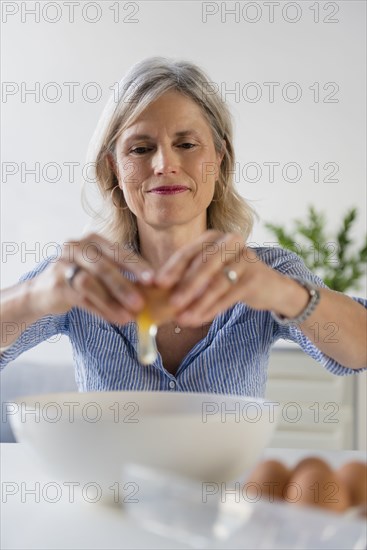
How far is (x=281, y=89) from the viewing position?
13.3 ft

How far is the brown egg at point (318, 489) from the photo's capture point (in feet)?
2.59

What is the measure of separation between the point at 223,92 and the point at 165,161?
2725mm

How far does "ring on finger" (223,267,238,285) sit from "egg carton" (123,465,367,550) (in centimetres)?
36

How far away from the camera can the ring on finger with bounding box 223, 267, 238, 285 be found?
1.01 metres

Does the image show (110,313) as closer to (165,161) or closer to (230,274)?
(230,274)

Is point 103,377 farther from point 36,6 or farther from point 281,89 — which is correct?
point 36,6

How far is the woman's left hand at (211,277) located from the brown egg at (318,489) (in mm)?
245

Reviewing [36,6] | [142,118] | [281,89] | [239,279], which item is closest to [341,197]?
[281,89]

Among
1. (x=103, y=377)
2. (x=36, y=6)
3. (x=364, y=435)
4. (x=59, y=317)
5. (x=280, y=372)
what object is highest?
(x=36, y=6)

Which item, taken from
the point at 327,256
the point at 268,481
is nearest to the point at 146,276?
→ the point at 268,481

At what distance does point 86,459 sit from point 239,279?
1.21 ft

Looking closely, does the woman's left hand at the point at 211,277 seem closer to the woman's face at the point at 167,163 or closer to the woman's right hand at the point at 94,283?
the woman's right hand at the point at 94,283

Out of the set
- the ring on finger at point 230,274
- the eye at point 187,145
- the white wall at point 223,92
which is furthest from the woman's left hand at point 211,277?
the white wall at point 223,92

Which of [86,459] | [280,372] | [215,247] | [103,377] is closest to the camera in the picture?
[86,459]
